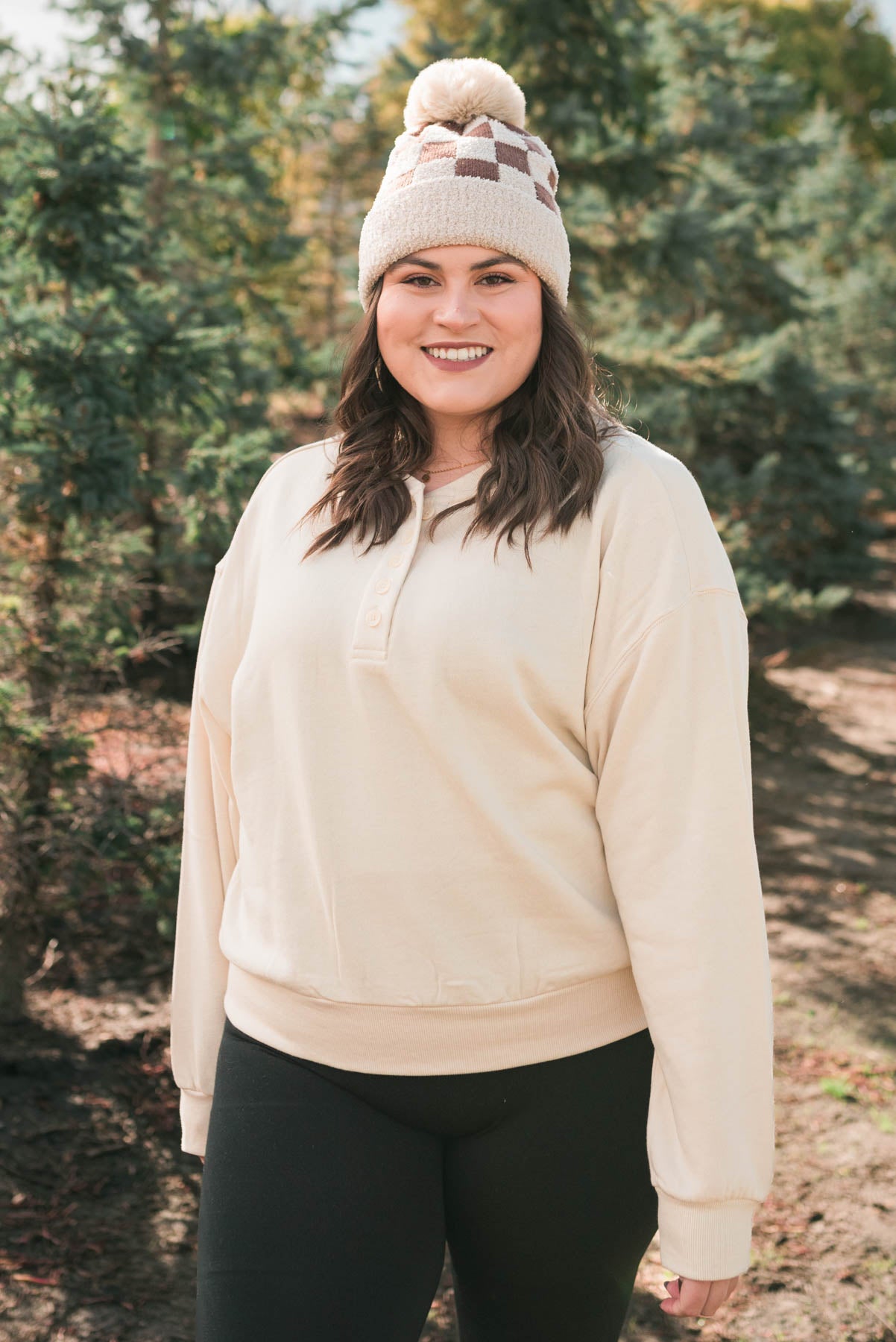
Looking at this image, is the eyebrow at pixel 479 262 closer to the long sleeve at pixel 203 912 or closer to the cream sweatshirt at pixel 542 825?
the cream sweatshirt at pixel 542 825

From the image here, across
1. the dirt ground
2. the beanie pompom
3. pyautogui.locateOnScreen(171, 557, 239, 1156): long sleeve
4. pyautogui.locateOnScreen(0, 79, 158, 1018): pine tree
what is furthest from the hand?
pyautogui.locateOnScreen(0, 79, 158, 1018): pine tree

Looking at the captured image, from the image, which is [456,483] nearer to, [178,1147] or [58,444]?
[58,444]

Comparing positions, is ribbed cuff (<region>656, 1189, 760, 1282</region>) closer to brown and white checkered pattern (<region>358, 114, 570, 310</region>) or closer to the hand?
the hand

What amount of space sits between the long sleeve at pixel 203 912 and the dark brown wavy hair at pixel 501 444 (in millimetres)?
289

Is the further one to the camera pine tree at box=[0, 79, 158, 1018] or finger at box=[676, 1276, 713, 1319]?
pine tree at box=[0, 79, 158, 1018]

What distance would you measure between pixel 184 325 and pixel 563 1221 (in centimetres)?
277

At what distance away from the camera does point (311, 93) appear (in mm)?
10320

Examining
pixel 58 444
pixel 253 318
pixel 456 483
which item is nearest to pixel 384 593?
pixel 456 483

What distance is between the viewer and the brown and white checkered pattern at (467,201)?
1.63 meters

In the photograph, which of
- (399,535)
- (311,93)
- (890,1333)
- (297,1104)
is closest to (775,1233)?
(890,1333)

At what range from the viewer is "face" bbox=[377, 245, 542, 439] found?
5.36 ft

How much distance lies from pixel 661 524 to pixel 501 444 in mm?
308

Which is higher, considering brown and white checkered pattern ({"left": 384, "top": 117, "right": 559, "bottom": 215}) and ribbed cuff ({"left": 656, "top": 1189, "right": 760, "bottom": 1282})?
brown and white checkered pattern ({"left": 384, "top": 117, "right": 559, "bottom": 215})

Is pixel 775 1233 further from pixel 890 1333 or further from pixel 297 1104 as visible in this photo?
pixel 297 1104
